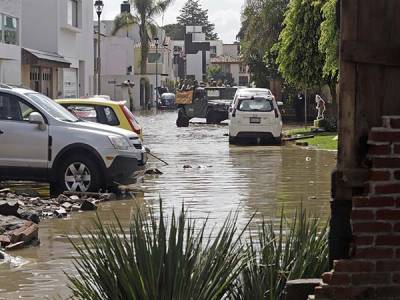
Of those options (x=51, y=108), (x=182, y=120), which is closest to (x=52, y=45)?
(x=182, y=120)

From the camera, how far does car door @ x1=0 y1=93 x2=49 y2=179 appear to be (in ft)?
47.6

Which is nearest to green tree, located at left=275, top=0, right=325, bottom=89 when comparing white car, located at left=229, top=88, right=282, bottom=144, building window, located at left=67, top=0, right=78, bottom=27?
white car, located at left=229, top=88, right=282, bottom=144

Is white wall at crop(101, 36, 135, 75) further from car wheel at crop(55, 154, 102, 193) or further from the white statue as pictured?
car wheel at crop(55, 154, 102, 193)

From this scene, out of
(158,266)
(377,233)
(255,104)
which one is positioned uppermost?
(255,104)

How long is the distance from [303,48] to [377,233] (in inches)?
1248

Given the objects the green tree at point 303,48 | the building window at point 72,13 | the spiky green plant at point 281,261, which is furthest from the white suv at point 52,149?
the building window at point 72,13

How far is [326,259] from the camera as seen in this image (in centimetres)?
576

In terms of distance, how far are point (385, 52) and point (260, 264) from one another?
5.43 feet

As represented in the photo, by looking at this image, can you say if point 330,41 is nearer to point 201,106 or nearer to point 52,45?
point 201,106

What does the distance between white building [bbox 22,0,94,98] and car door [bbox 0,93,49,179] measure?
27089 millimetres

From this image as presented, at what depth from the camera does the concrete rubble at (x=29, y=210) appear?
1048 centimetres

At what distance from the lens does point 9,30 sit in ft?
128

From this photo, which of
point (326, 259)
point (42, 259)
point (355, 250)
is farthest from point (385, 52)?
point (42, 259)

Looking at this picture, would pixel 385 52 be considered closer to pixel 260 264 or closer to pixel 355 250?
pixel 355 250
